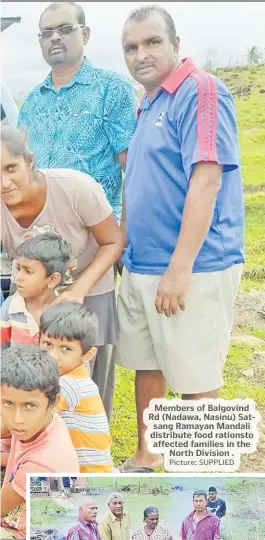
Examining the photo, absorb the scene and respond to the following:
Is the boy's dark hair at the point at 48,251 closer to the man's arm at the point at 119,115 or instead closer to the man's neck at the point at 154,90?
the man's arm at the point at 119,115

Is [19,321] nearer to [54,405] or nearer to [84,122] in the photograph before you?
[54,405]

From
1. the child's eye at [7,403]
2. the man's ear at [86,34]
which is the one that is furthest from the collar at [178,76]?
the child's eye at [7,403]

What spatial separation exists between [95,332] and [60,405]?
0.20 m

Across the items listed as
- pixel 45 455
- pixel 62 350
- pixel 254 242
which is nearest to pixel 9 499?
pixel 45 455

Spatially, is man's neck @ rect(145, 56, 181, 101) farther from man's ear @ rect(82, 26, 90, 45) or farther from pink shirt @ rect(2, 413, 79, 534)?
pink shirt @ rect(2, 413, 79, 534)

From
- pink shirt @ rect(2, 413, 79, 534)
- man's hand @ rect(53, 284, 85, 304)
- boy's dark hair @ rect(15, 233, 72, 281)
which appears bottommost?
pink shirt @ rect(2, 413, 79, 534)

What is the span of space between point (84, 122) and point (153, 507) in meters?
0.99

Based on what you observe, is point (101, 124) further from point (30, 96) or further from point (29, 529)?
point (29, 529)

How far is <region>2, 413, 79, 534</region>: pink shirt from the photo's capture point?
8.39ft

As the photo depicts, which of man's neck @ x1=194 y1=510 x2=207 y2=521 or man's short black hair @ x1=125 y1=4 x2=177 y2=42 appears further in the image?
man's neck @ x1=194 y1=510 x2=207 y2=521

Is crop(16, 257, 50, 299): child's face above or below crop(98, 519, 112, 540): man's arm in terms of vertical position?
above

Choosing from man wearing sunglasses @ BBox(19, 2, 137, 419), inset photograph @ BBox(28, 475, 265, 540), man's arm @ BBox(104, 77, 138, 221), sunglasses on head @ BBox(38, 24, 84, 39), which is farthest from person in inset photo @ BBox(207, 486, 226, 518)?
sunglasses on head @ BBox(38, 24, 84, 39)

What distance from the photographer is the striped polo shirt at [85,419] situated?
2.58 m

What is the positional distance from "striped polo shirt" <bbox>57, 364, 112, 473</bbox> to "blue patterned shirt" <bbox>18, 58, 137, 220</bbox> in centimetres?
49
